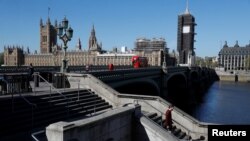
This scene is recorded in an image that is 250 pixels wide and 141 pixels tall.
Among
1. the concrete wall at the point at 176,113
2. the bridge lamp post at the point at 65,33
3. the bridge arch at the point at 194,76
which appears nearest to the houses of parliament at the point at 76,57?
the bridge arch at the point at 194,76

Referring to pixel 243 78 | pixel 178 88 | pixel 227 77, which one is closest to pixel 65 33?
pixel 178 88

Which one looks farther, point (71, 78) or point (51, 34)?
point (51, 34)

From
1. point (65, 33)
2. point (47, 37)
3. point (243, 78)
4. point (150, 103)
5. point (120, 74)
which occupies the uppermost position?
point (47, 37)

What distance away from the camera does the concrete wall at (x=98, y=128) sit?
1029cm

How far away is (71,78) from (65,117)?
6.76 meters

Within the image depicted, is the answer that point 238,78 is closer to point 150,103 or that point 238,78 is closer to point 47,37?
point 47,37

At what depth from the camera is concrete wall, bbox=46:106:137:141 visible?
10.3 metres

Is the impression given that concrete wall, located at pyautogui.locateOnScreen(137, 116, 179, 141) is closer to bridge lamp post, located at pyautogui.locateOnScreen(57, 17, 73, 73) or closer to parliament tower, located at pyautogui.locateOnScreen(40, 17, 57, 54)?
bridge lamp post, located at pyautogui.locateOnScreen(57, 17, 73, 73)

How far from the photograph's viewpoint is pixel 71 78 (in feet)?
70.5

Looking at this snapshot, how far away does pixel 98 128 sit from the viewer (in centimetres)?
1227

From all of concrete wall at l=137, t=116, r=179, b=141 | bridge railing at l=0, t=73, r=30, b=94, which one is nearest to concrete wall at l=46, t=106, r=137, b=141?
concrete wall at l=137, t=116, r=179, b=141

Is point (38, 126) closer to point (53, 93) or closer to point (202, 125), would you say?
point (53, 93)

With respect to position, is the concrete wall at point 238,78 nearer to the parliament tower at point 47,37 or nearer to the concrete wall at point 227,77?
the concrete wall at point 227,77

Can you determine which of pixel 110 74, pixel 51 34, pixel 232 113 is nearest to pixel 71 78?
pixel 110 74
